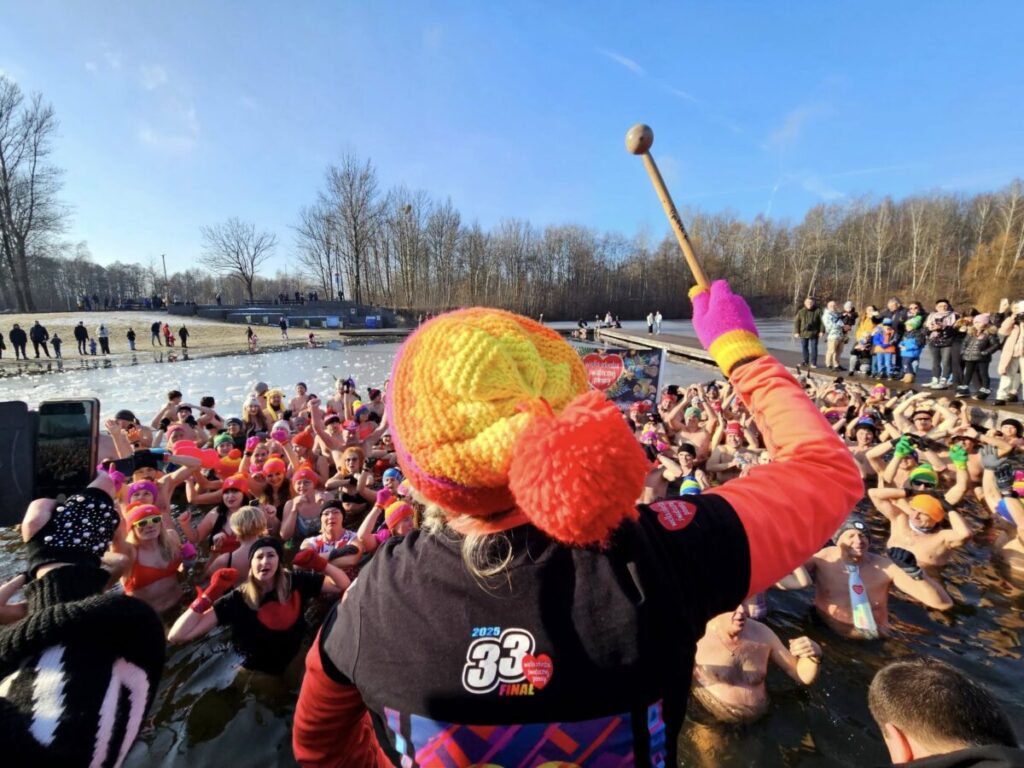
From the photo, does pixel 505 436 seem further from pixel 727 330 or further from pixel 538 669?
pixel 727 330

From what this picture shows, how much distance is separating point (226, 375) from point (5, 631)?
723 inches

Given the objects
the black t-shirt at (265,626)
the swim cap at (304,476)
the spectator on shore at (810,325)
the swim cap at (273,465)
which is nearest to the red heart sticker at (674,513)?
the black t-shirt at (265,626)

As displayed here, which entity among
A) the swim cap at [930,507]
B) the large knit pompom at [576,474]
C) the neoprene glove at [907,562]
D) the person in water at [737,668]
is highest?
the large knit pompom at [576,474]

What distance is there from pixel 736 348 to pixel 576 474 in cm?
64

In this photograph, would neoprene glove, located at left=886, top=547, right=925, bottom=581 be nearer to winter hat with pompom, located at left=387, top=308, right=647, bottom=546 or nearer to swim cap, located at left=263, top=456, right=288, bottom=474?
winter hat with pompom, located at left=387, top=308, right=647, bottom=546

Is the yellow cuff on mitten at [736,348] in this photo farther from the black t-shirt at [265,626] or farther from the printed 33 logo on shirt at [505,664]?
the black t-shirt at [265,626]

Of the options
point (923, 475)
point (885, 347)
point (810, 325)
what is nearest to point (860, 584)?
point (923, 475)

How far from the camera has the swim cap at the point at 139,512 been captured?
3943 millimetres

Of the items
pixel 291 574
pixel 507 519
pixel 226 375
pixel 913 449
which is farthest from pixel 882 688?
pixel 226 375

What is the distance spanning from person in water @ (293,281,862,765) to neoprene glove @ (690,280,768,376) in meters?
0.32

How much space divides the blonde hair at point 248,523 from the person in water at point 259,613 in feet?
2.04

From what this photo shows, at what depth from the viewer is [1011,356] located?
8.57m

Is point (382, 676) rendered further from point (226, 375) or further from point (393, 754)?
point (226, 375)

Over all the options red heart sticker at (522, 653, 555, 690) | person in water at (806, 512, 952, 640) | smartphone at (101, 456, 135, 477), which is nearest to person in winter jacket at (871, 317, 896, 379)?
person in water at (806, 512, 952, 640)
